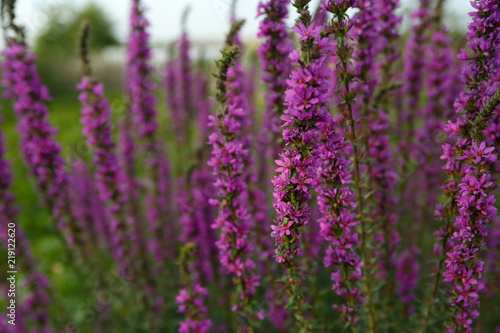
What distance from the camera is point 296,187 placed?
6.98 ft

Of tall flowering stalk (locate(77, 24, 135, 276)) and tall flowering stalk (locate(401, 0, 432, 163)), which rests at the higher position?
tall flowering stalk (locate(401, 0, 432, 163))

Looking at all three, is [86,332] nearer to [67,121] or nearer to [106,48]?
[67,121]

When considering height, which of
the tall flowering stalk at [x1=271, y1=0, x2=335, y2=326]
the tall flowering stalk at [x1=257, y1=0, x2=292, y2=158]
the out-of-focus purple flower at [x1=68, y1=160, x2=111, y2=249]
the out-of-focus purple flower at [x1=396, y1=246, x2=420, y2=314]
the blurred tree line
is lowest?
the out-of-focus purple flower at [x1=396, y1=246, x2=420, y2=314]

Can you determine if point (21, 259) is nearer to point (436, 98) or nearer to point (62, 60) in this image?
point (436, 98)

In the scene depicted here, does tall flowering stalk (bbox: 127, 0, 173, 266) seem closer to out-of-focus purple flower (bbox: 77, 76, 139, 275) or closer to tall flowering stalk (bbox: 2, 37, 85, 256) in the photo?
out-of-focus purple flower (bbox: 77, 76, 139, 275)

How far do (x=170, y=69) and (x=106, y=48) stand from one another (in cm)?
3556

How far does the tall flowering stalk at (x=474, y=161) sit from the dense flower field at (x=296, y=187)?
12 millimetres

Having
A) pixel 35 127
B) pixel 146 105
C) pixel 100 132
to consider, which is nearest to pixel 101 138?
pixel 100 132

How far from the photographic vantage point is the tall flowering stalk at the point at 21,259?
4.23 m

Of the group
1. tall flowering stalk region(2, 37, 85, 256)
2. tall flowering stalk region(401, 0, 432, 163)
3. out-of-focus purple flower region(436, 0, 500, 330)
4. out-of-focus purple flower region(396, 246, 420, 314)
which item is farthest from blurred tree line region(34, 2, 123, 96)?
out-of-focus purple flower region(436, 0, 500, 330)

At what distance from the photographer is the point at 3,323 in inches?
129

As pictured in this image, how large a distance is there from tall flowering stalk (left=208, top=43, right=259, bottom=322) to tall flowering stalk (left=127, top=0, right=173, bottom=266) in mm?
2506

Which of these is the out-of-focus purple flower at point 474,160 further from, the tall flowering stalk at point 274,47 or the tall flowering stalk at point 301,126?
the tall flowering stalk at point 274,47

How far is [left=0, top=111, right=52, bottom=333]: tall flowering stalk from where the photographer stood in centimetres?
423
